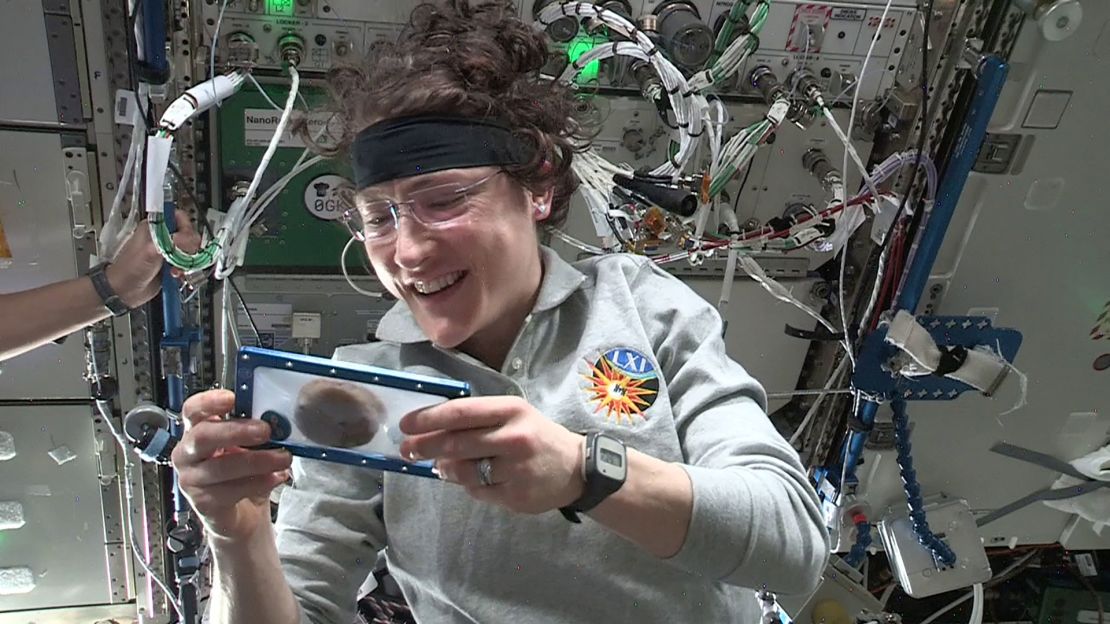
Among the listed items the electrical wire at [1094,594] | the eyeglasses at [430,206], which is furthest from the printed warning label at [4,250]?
the electrical wire at [1094,594]

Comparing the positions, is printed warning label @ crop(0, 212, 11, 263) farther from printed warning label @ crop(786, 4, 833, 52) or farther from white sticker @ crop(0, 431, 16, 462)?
printed warning label @ crop(786, 4, 833, 52)

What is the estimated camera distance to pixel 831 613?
8.27 feet

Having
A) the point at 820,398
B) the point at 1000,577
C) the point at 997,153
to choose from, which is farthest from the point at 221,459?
the point at 1000,577

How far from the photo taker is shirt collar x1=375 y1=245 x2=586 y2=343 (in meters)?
1.45

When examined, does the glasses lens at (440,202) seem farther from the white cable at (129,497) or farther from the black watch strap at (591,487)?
the white cable at (129,497)

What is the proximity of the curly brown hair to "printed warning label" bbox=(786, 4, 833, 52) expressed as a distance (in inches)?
29.5

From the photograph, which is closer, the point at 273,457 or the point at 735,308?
the point at 273,457

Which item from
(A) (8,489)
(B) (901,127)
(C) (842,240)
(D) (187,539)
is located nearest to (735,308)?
(C) (842,240)

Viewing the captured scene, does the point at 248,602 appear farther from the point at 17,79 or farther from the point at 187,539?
the point at 17,79

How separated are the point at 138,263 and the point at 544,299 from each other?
3.22 ft

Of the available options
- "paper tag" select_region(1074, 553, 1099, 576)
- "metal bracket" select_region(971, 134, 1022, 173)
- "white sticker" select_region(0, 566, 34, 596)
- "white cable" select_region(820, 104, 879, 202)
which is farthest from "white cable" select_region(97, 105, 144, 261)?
"paper tag" select_region(1074, 553, 1099, 576)

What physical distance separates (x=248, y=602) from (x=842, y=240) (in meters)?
1.65

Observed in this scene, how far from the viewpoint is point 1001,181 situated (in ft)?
7.03

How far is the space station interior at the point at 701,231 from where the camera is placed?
1.83 meters
